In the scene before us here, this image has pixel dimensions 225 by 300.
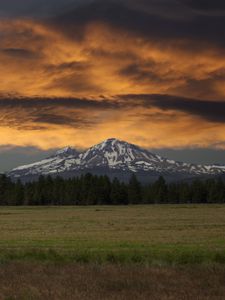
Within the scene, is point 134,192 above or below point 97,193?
above

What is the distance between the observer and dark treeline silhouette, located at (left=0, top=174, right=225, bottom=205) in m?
162

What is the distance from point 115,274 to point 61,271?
76.5 inches

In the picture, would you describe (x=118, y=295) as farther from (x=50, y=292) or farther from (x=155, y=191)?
(x=155, y=191)

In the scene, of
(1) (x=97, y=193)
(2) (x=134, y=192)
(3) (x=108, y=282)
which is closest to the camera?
(3) (x=108, y=282)

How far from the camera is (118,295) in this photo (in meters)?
12.4

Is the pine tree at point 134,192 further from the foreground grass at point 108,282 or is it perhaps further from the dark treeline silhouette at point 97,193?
the foreground grass at point 108,282

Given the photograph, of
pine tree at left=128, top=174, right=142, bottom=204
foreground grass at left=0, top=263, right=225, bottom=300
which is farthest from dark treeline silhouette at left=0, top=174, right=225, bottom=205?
foreground grass at left=0, top=263, right=225, bottom=300

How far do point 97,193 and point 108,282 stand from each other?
14902 centimetres

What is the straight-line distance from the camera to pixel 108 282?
1419 centimetres

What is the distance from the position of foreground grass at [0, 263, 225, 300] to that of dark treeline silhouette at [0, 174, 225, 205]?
145 meters

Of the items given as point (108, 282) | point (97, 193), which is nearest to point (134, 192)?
point (97, 193)

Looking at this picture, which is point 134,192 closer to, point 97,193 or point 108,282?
point 97,193

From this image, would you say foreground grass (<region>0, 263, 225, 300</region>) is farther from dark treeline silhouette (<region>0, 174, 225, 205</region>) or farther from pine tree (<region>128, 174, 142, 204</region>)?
pine tree (<region>128, 174, 142, 204</region>)

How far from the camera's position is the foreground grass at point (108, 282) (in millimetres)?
12391
